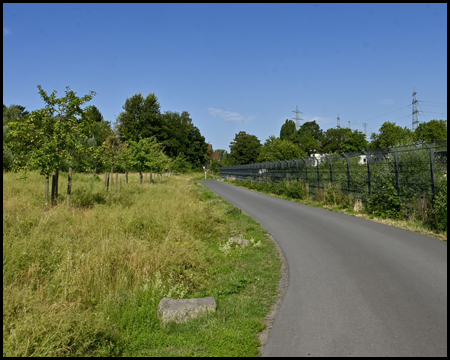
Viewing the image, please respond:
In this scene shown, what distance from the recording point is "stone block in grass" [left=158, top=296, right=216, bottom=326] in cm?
425

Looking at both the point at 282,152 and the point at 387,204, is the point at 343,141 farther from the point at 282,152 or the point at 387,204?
the point at 387,204

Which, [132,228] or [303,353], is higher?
[132,228]

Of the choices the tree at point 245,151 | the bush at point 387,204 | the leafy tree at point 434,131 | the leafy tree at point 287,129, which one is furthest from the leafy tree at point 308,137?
the bush at point 387,204

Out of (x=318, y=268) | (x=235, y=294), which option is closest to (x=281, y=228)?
(x=318, y=268)

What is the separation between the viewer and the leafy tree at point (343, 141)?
75562 mm

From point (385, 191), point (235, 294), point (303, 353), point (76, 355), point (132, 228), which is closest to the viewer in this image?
point (76, 355)

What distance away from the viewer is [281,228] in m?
11.1

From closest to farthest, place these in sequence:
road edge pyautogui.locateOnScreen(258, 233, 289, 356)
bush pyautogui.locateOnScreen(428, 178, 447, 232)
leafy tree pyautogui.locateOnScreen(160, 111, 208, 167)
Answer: road edge pyautogui.locateOnScreen(258, 233, 289, 356) → bush pyautogui.locateOnScreen(428, 178, 447, 232) → leafy tree pyautogui.locateOnScreen(160, 111, 208, 167)

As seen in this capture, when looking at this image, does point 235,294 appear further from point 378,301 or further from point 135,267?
point 378,301

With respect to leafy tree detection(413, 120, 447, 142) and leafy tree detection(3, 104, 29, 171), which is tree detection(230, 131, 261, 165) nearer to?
leafy tree detection(413, 120, 447, 142)

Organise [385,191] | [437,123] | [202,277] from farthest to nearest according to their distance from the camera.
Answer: [437,123], [385,191], [202,277]

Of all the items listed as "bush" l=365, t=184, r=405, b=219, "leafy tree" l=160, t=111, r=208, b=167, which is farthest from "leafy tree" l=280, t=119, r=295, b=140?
"bush" l=365, t=184, r=405, b=219

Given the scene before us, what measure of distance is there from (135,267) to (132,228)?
9.37 feet

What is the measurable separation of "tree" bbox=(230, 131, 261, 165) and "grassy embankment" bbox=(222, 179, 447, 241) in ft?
194
